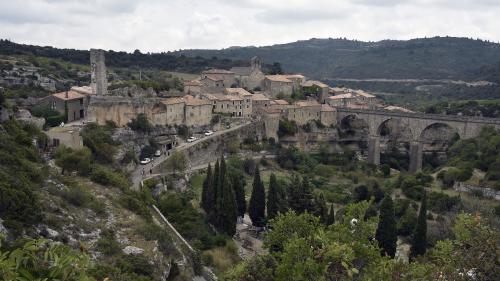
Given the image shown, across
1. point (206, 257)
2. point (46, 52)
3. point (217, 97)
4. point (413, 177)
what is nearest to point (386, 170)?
point (413, 177)

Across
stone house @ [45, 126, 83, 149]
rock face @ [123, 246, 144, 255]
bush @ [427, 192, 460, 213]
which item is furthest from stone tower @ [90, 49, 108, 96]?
bush @ [427, 192, 460, 213]

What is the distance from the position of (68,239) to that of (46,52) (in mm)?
73888

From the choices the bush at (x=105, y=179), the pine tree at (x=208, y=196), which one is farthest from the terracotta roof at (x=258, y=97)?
the bush at (x=105, y=179)

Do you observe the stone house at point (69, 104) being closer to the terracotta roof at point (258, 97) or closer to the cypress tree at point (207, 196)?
the cypress tree at point (207, 196)

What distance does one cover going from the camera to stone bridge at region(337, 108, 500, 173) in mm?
59000

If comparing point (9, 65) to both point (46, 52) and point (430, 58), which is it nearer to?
point (46, 52)

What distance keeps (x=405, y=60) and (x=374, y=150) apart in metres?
106

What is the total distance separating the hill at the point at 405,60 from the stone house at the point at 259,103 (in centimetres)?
8756

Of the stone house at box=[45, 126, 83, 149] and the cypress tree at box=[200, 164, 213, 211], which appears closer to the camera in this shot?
the stone house at box=[45, 126, 83, 149]

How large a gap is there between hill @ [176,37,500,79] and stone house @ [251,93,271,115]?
8756 centimetres

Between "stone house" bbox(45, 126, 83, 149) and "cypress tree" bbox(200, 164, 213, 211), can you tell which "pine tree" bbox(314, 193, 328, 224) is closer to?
"cypress tree" bbox(200, 164, 213, 211)

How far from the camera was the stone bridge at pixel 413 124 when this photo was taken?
59.0 m

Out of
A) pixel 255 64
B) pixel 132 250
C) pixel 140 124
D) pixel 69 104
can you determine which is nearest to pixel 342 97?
pixel 255 64

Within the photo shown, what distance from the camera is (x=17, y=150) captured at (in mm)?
26391
